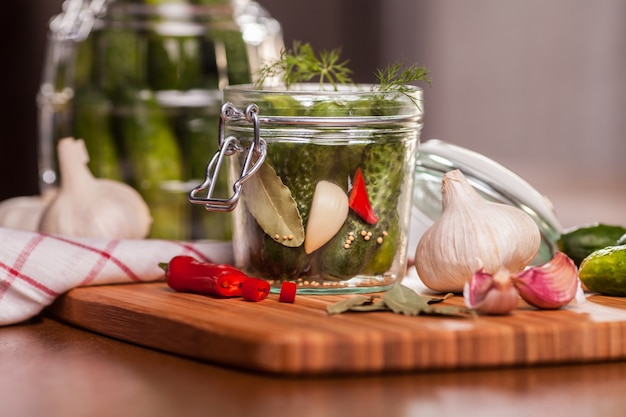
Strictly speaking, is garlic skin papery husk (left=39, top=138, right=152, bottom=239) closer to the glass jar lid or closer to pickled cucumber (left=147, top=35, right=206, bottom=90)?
pickled cucumber (left=147, top=35, right=206, bottom=90)

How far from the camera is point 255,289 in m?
1.24

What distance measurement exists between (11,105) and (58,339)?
2.04 m

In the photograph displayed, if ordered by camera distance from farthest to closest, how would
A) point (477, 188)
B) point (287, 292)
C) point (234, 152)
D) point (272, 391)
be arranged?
point (477, 188) → point (234, 152) → point (287, 292) → point (272, 391)

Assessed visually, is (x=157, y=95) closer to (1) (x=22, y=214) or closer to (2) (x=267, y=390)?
(1) (x=22, y=214)

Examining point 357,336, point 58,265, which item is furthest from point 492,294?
point 58,265

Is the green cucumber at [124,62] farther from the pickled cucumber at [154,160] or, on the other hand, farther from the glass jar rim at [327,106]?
the glass jar rim at [327,106]

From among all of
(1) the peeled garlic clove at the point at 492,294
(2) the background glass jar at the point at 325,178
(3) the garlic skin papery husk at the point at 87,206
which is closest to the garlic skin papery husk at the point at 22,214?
(3) the garlic skin papery husk at the point at 87,206

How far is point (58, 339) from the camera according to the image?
4.05ft

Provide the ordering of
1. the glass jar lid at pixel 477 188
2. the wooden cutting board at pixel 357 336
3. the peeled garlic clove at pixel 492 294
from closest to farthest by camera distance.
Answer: the wooden cutting board at pixel 357 336, the peeled garlic clove at pixel 492 294, the glass jar lid at pixel 477 188

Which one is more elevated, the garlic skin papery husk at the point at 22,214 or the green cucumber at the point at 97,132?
the green cucumber at the point at 97,132

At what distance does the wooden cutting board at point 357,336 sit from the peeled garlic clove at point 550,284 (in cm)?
1

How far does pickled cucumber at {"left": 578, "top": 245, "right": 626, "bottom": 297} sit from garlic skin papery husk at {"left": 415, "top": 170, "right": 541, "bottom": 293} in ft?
0.28

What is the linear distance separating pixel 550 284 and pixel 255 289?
1.13ft

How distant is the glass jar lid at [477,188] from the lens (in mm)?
1493
